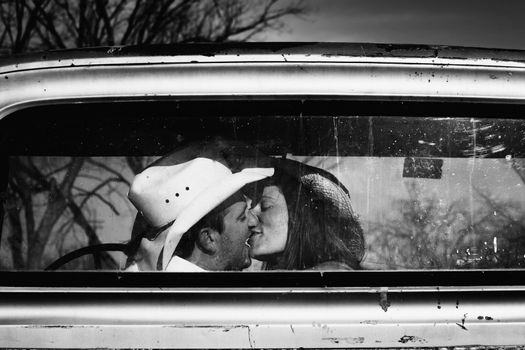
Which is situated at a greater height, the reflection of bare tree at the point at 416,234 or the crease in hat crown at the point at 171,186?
the crease in hat crown at the point at 171,186

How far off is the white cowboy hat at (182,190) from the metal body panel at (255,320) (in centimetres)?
21

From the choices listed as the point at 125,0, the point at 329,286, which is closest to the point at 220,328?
the point at 329,286

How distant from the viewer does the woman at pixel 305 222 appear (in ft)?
6.36

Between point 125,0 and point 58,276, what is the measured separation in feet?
32.9

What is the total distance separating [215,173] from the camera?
201 centimetres

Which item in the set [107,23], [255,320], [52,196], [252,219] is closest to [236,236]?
[252,219]

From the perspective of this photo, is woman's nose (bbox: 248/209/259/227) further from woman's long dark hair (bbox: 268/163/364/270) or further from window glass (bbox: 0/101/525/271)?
woman's long dark hair (bbox: 268/163/364/270)

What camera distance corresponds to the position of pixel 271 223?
6.65ft

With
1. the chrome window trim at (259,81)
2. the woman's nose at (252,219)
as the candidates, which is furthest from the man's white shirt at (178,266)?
the chrome window trim at (259,81)

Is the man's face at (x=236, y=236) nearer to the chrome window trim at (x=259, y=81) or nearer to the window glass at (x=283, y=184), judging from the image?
the window glass at (x=283, y=184)

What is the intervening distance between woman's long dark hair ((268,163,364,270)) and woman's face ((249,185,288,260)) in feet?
0.06

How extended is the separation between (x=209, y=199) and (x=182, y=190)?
10 centimetres

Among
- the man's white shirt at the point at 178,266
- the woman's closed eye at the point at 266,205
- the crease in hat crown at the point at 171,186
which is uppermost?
the crease in hat crown at the point at 171,186

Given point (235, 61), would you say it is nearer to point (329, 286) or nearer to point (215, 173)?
point (215, 173)
